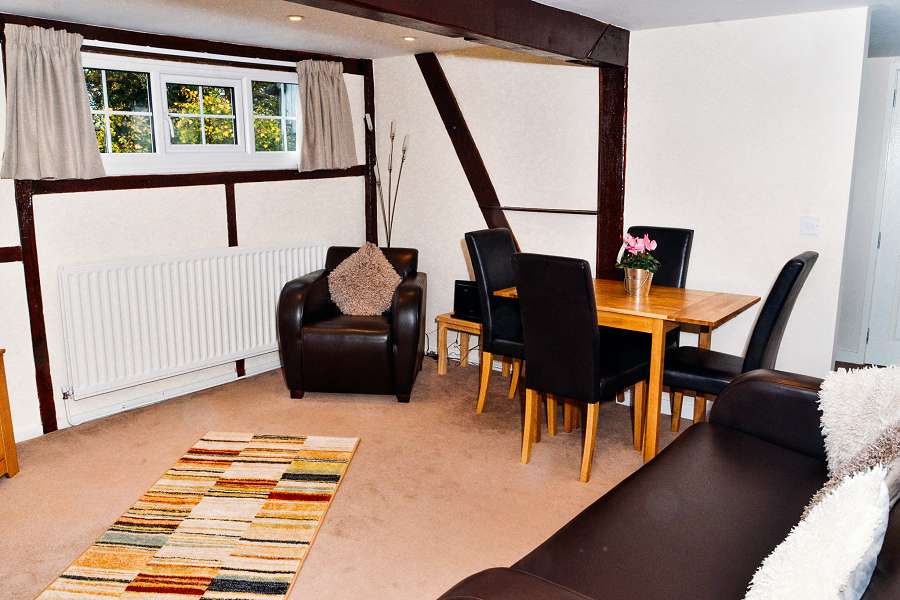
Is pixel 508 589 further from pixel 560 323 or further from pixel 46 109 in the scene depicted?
pixel 46 109

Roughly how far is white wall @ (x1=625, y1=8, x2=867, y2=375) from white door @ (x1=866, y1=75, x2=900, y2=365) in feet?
4.62

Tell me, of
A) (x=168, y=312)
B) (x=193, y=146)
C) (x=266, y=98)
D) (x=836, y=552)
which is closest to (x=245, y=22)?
(x=193, y=146)

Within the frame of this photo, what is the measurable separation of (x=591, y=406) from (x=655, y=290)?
937 mm

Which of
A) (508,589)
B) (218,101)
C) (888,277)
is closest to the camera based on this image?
(508,589)

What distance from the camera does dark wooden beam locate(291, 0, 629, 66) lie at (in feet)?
7.92

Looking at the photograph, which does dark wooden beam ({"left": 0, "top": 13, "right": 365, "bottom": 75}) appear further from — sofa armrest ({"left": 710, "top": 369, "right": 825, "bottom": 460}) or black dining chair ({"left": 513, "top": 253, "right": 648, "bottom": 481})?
sofa armrest ({"left": 710, "top": 369, "right": 825, "bottom": 460})

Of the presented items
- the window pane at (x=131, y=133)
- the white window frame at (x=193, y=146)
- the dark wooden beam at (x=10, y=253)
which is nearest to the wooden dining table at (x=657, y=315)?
the white window frame at (x=193, y=146)

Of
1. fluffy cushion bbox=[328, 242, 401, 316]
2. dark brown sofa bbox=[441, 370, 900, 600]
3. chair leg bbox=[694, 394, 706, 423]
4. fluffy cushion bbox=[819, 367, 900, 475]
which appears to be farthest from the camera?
fluffy cushion bbox=[328, 242, 401, 316]

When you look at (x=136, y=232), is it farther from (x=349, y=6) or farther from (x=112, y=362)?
(x=349, y=6)

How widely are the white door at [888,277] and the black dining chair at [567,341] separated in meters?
2.38

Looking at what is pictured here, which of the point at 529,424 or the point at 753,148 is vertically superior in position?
the point at 753,148

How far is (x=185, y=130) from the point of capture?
4508 mm

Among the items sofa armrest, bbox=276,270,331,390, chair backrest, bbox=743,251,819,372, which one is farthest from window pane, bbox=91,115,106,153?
chair backrest, bbox=743,251,819,372

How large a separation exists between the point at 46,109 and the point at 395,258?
2160mm
